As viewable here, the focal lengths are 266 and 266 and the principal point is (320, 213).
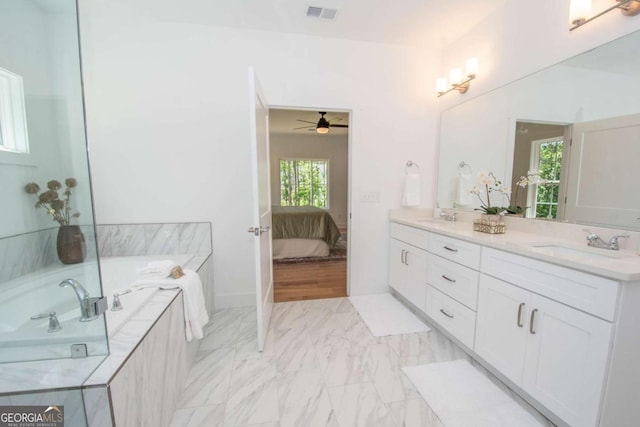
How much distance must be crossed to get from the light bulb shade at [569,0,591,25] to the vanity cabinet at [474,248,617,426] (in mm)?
1401

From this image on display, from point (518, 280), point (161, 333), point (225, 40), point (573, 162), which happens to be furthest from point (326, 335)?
point (225, 40)

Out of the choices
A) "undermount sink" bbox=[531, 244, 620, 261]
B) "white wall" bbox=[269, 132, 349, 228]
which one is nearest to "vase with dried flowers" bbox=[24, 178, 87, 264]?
"undermount sink" bbox=[531, 244, 620, 261]

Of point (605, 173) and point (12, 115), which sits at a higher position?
point (12, 115)

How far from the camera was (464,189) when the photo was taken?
2506mm

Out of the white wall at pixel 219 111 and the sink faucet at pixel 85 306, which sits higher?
the white wall at pixel 219 111

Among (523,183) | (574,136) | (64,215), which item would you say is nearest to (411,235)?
(523,183)

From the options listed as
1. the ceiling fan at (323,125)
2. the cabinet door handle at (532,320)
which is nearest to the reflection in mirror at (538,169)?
the cabinet door handle at (532,320)

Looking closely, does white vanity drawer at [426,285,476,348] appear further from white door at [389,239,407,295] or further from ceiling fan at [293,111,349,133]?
ceiling fan at [293,111,349,133]

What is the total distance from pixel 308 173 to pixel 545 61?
5.56 m

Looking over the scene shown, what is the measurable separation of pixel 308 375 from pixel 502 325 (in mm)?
1174

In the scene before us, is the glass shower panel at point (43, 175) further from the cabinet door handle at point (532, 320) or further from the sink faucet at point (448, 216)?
the sink faucet at point (448, 216)

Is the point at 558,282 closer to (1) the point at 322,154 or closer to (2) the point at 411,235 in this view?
(2) the point at 411,235

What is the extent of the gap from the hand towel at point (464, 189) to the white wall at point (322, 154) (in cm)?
419

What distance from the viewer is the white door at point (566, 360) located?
108cm
